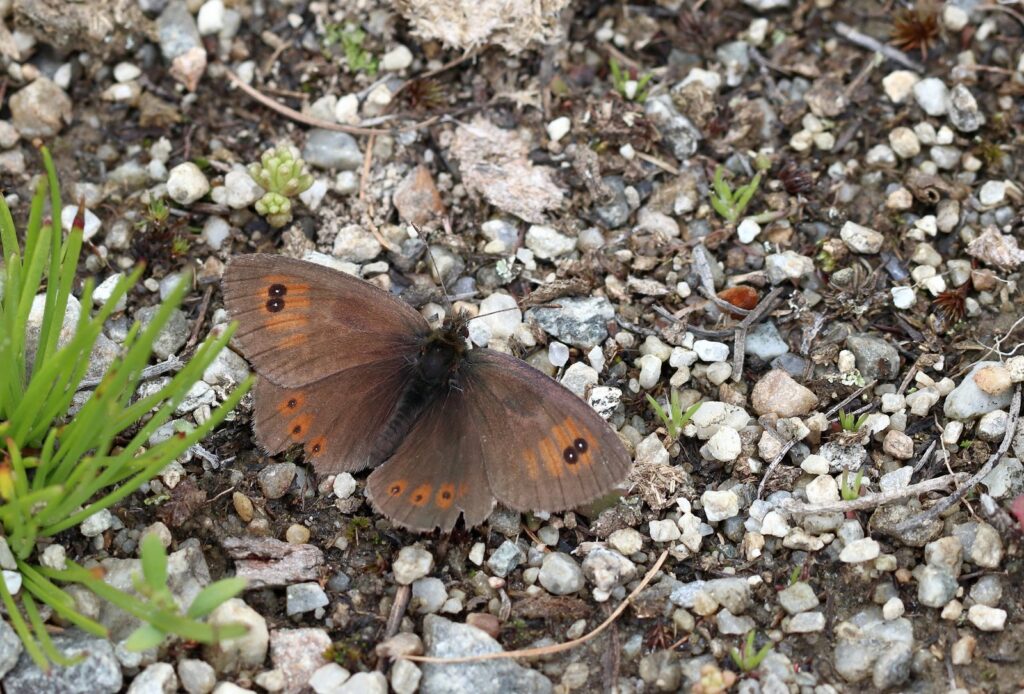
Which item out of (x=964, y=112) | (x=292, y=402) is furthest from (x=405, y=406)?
(x=964, y=112)

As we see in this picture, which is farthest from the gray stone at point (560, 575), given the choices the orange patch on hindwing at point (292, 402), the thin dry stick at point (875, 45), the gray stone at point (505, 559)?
the thin dry stick at point (875, 45)

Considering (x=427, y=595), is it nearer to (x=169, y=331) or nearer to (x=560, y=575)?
(x=560, y=575)

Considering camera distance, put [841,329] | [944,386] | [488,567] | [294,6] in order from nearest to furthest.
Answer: [488,567] < [944,386] < [841,329] < [294,6]

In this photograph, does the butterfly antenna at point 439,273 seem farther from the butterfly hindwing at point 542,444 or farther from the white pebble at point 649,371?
the white pebble at point 649,371

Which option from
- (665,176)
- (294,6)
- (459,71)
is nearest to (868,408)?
(665,176)

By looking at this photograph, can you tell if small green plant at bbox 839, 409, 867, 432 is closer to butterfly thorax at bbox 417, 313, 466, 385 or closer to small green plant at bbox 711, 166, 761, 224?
small green plant at bbox 711, 166, 761, 224

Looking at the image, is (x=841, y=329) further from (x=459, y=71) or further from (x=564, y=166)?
(x=459, y=71)
